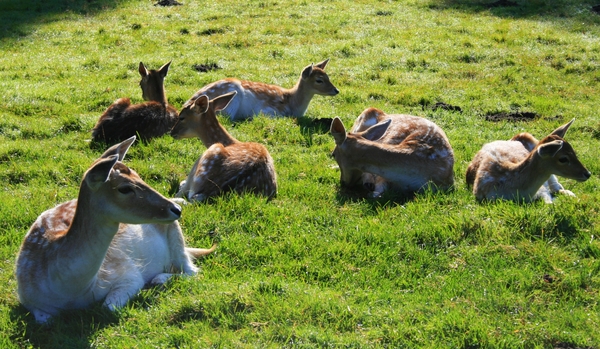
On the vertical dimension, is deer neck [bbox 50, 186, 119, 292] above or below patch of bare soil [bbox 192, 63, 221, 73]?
above

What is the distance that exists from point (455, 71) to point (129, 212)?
34.4 ft

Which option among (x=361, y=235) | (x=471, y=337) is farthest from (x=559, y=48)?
(x=471, y=337)

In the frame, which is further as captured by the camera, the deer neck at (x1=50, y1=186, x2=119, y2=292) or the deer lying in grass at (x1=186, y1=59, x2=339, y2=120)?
the deer lying in grass at (x1=186, y1=59, x2=339, y2=120)

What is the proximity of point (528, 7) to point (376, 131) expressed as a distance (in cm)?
1308

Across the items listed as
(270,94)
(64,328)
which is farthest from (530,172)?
(270,94)

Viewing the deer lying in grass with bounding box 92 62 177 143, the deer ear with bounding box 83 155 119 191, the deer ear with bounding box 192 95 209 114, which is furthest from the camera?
the deer lying in grass with bounding box 92 62 177 143

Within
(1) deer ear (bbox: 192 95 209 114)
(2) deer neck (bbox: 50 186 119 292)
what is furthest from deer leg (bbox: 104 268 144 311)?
(1) deer ear (bbox: 192 95 209 114)

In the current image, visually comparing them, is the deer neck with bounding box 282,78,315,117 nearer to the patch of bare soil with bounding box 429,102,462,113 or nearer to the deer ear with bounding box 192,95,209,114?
the patch of bare soil with bounding box 429,102,462,113

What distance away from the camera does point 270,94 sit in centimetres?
1123

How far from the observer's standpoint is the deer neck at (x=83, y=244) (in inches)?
175

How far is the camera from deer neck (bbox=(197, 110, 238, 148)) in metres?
7.98

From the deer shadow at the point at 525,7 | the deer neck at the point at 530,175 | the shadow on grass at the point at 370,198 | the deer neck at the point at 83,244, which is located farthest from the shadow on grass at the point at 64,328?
the deer shadow at the point at 525,7

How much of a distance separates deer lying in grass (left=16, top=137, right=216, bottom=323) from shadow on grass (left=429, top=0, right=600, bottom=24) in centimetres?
1598

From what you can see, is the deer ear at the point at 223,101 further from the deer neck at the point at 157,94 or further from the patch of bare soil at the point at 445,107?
the patch of bare soil at the point at 445,107
